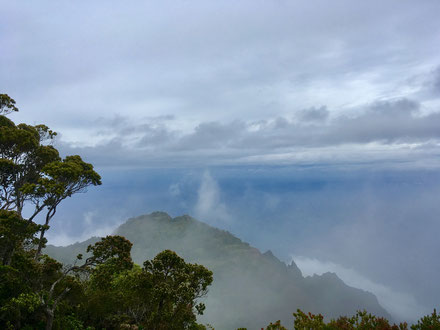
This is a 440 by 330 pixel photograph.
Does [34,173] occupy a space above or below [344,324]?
above

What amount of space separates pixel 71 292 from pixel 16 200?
903cm

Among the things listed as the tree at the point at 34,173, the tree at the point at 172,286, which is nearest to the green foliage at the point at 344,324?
the tree at the point at 172,286

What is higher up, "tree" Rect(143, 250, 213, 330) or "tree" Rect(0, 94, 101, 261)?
"tree" Rect(0, 94, 101, 261)

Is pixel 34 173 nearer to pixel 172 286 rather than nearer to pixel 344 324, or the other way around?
pixel 172 286

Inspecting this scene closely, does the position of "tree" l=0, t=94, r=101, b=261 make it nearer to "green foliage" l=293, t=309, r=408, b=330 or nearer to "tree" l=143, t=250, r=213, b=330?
"tree" l=143, t=250, r=213, b=330

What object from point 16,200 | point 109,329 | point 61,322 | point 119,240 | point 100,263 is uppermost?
point 16,200

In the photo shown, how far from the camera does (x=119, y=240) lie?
72.7 feet

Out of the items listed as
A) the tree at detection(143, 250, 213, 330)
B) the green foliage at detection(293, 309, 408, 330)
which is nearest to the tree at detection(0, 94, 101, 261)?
the tree at detection(143, 250, 213, 330)

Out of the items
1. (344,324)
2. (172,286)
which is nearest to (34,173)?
(172,286)

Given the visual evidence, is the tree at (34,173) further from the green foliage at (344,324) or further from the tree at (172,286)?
the green foliage at (344,324)

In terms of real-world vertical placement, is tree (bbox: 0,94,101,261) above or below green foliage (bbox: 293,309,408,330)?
above

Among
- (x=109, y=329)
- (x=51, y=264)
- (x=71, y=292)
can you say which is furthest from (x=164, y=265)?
(x=109, y=329)

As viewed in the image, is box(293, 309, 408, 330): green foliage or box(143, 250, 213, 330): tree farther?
box(143, 250, 213, 330): tree

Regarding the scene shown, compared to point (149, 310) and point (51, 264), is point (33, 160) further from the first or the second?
point (149, 310)
